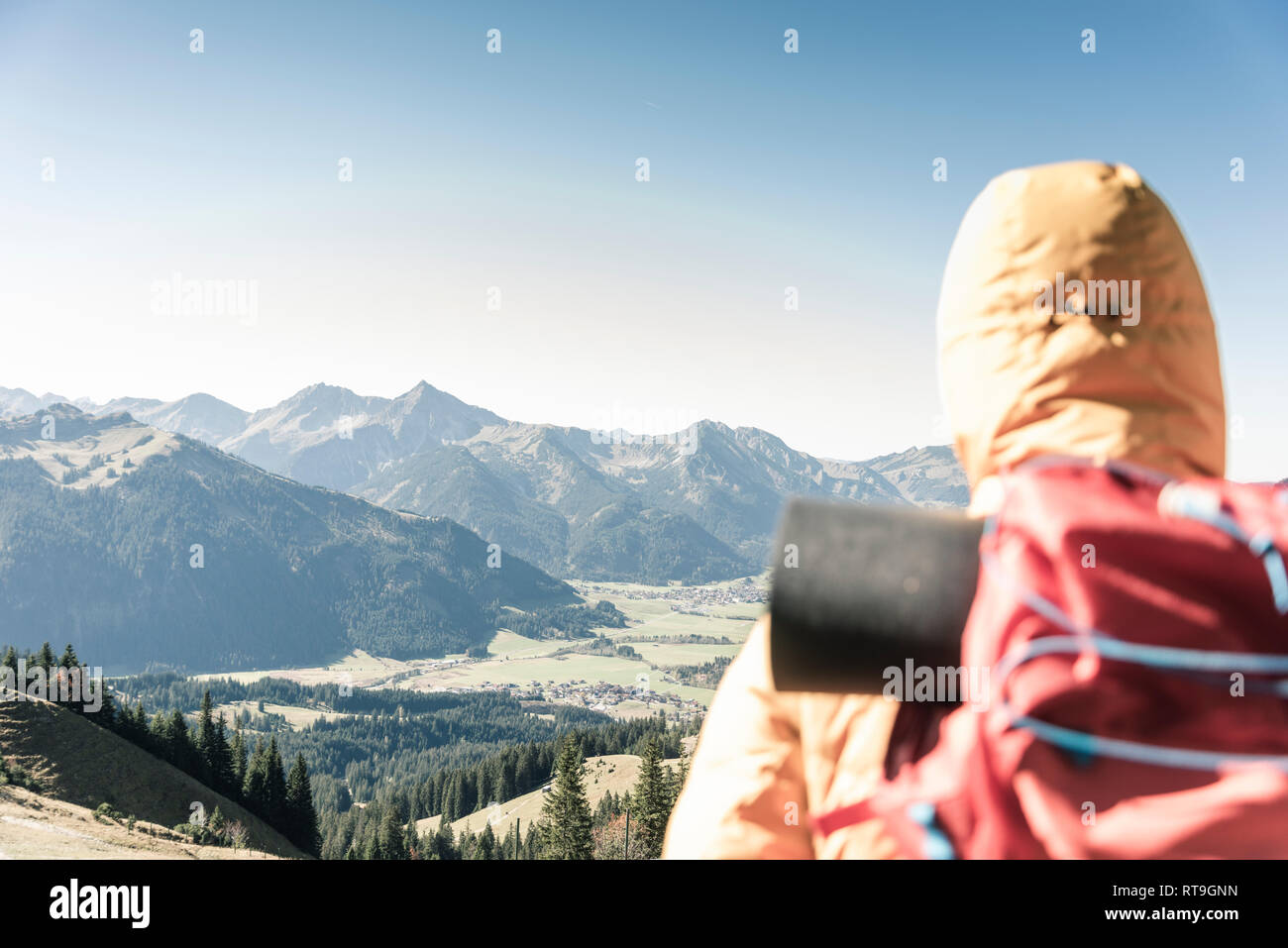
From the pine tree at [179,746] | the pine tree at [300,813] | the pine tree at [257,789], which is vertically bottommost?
the pine tree at [300,813]

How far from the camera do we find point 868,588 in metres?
1.17

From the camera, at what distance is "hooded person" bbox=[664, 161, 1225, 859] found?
4.77ft

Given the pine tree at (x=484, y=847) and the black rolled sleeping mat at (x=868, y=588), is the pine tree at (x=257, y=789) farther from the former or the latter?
the black rolled sleeping mat at (x=868, y=588)

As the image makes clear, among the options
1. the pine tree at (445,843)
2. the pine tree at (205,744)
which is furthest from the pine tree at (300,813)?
the pine tree at (445,843)

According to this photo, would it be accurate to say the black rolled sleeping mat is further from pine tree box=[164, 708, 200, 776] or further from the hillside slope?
pine tree box=[164, 708, 200, 776]

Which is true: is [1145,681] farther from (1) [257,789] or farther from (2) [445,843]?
(2) [445,843]

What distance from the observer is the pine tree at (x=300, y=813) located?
174ft

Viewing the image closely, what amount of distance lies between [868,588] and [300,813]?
64706mm

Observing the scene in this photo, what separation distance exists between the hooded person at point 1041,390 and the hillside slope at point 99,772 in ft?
170

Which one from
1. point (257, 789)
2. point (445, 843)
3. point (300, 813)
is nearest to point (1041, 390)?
point (257, 789)

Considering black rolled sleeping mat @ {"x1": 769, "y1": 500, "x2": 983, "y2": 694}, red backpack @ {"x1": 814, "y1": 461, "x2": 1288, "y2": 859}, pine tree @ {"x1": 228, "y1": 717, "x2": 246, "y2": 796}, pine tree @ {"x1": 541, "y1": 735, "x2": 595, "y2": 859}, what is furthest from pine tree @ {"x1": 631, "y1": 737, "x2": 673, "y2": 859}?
red backpack @ {"x1": 814, "y1": 461, "x2": 1288, "y2": 859}

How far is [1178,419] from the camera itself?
148cm
